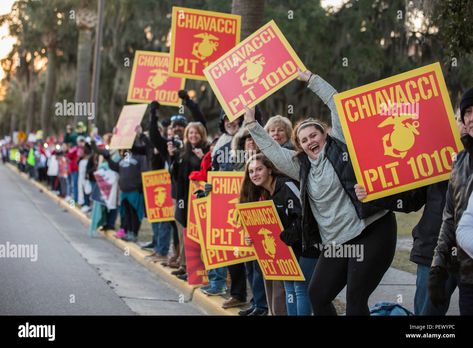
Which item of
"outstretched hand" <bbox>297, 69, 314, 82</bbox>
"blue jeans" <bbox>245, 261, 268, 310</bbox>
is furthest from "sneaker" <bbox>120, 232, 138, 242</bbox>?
"outstretched hand" <bbox>297, 69, 314, 82</bbox>

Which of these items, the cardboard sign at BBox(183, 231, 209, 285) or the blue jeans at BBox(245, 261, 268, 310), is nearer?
the blue jeans at BBox(245, 261, 268, 310)

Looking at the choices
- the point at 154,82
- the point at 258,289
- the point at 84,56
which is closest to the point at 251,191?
the point at 258,289

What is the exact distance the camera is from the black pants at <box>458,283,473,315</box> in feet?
15.0

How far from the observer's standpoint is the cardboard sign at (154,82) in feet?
41.1

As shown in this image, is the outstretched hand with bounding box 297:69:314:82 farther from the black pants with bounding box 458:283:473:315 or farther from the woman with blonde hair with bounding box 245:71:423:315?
the black pants with bounding box 458:283:473:315

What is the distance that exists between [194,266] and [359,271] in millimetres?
4751

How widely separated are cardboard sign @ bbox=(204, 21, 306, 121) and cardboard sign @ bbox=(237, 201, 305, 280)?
32.3 inches

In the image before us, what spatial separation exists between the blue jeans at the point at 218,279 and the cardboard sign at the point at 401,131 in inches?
162

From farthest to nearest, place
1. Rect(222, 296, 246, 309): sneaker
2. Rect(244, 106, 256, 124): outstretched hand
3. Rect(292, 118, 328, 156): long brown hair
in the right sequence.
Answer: Rect(222, 296, 246, 309): sneaker, Rect(244, 106, 256, 124): outstretched hand, Rect(292, 118, 328, 156): long brown hair

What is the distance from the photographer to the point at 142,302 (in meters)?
9.86

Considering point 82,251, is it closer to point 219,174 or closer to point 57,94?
point 219,174

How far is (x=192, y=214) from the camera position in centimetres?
1020

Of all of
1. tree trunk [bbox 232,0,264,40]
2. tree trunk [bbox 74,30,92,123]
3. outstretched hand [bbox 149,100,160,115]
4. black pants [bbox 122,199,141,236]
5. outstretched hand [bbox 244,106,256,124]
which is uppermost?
tree trunk [bbox 74,30,92,123]

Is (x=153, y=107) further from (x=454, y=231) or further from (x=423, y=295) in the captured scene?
(x=454, y=231)
